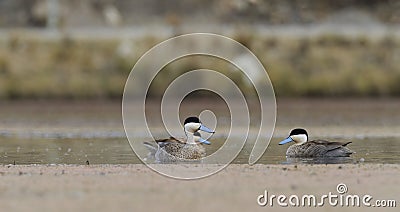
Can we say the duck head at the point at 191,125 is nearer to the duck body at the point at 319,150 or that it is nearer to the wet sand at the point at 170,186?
the duck body at the point at 319,150

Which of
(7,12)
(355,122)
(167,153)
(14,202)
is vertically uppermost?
(7,12)

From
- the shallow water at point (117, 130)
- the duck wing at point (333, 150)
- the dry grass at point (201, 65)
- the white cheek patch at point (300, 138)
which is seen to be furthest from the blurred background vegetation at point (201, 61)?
the duck wing at point (333, 150)

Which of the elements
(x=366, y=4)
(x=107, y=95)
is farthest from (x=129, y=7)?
(x=107, y=95)

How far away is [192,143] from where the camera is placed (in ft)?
43.2

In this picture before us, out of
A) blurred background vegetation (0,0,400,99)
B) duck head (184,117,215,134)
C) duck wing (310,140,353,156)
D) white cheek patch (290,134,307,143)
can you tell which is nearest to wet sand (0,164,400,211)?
duck wing (310,140,353,156)

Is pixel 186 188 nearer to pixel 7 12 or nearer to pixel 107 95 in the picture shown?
pixel 107 95

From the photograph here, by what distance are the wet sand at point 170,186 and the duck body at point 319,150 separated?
1.20 metres

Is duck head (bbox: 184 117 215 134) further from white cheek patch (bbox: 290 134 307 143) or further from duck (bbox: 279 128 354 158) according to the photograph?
white cheek patch (bbox: 290 134 307 143)

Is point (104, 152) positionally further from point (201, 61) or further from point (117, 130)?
point (201, 61)

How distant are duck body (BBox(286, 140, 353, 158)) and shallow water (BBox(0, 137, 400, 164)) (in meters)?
0.12

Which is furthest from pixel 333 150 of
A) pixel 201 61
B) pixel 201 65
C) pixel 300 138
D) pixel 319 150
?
pixel 201 61

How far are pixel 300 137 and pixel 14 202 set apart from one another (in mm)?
5864

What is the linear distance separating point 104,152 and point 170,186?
4.89 metres

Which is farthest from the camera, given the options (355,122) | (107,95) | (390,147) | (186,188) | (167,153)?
(107,95)
